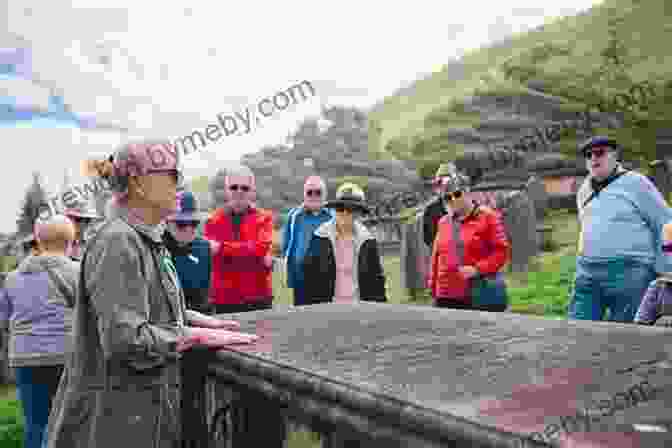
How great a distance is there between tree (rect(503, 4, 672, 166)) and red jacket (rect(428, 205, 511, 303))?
7.74 meters

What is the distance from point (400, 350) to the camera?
69.5 inches

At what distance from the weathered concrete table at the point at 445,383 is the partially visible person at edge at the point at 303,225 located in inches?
77.3

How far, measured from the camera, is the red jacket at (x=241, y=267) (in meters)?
4.30

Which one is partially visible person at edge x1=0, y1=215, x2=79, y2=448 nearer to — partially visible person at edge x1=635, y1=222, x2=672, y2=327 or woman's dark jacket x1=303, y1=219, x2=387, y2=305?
woman's dark jacket x1=303, y1=219, x2=387, y2=305

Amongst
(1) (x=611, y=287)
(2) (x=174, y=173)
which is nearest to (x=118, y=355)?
(2) (x=174, y=173)

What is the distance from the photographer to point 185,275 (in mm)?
3980

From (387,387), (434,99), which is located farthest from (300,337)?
(434,99)

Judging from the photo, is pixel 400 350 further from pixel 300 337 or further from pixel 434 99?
pixel 434 99

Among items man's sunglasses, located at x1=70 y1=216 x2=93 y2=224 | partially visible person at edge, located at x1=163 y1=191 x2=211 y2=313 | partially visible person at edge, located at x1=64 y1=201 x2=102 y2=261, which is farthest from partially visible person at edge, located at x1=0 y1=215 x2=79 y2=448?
man's sunglasses, located at x1=70 y1=216 x2=93 y2=224

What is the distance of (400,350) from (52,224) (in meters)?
2.63

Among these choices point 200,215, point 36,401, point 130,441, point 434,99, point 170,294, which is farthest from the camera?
point 434,99

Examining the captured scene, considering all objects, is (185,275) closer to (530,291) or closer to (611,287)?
(611,287)

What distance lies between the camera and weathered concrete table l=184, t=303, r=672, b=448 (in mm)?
1000

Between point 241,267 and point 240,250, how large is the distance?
0.44ft
